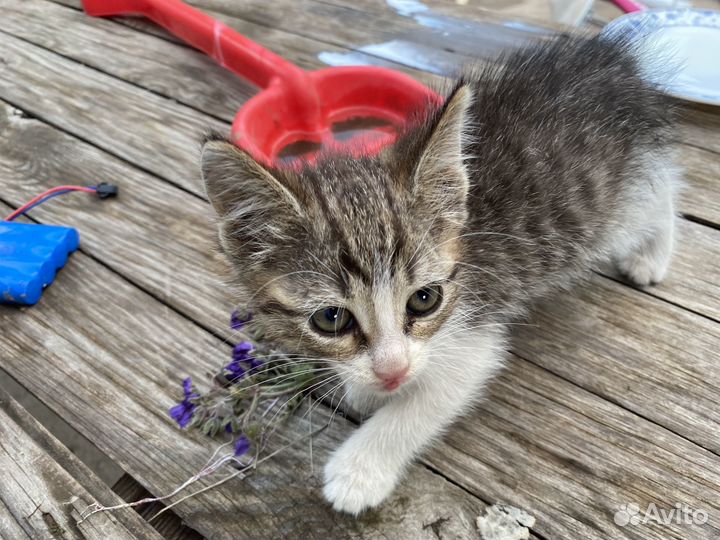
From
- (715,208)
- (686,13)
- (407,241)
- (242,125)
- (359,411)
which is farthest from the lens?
(686,13)

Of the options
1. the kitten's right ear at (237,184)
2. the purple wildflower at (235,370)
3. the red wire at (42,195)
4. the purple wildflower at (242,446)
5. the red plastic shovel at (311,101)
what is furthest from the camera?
the red plastic shovel at (311,101)

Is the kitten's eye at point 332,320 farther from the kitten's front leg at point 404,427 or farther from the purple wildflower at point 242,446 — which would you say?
the purple wildflower at point 242,446

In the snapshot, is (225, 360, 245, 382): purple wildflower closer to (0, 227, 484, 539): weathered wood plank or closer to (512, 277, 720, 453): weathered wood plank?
(0, 227, 484, 539): weathered wood plank

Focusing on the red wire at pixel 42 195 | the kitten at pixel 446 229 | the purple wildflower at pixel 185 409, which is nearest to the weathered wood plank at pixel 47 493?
the purple wildflower at pixel 185 409

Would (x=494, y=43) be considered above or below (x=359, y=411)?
above

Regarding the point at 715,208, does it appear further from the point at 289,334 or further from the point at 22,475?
the point at 22,475

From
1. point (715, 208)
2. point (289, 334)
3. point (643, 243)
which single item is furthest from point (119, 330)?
point (715, 208)
